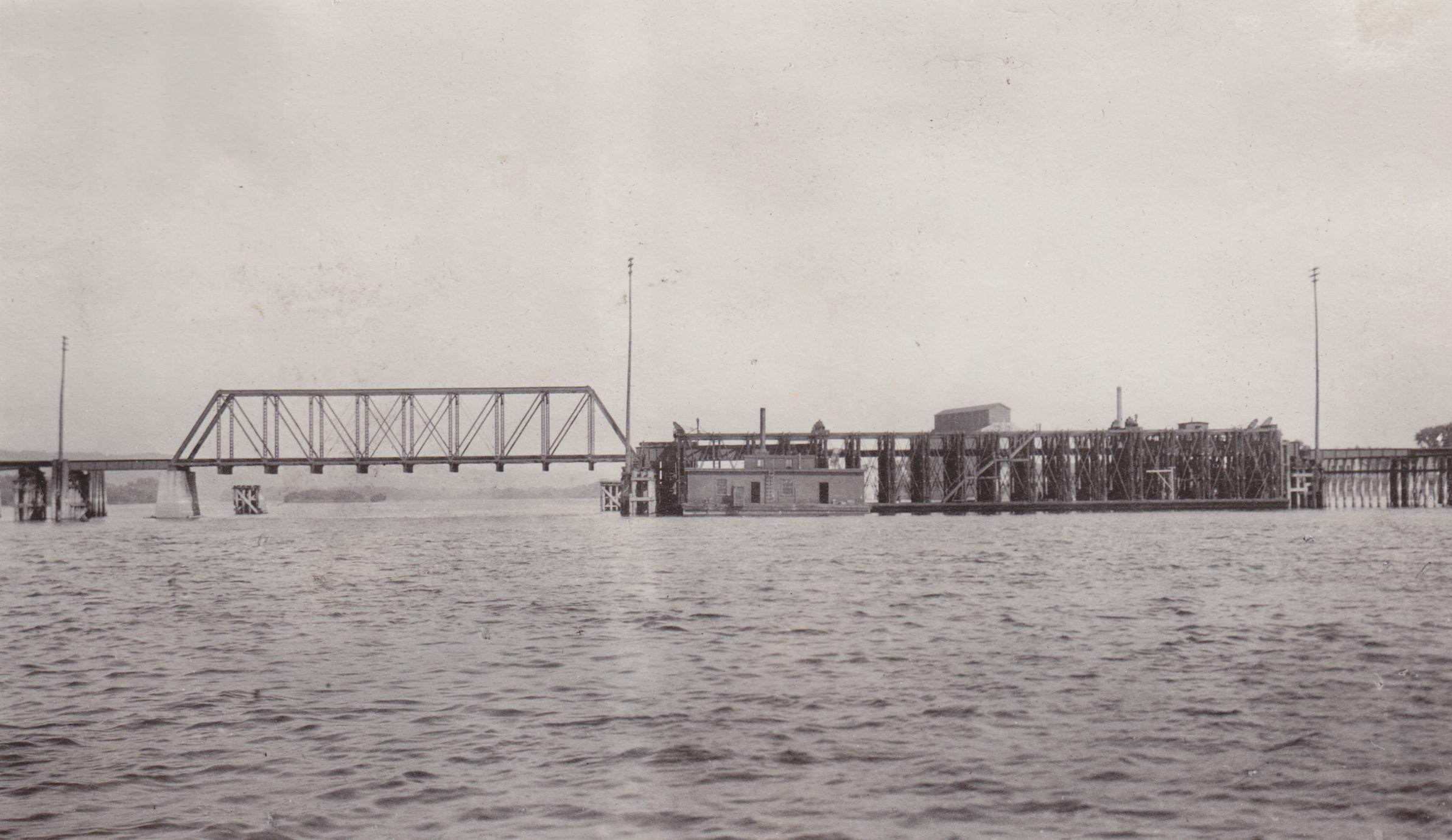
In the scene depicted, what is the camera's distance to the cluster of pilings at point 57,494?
314ft

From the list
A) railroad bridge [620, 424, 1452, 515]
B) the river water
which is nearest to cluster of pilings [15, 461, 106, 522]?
railroad bridge [620, 424, 1452, 515]

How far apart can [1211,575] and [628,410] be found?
6278 cm

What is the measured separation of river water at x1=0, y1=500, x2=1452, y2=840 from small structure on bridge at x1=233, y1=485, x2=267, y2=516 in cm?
9124

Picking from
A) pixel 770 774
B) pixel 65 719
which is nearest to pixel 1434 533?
pixel 770 774

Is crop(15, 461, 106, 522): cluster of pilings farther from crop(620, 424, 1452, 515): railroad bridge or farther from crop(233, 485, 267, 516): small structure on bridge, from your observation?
crop(620, 424, 1452, 515): railroad bridge

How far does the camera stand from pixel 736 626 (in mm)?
20812

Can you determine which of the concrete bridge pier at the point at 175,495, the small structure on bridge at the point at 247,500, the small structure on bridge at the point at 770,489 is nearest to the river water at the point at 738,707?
the small structure on bridge at the point at 770,489

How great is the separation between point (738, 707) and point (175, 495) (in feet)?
324

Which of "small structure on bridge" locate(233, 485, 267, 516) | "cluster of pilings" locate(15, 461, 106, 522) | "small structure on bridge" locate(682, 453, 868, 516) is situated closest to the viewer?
"small structure on bridge" locate(682, 453, 868, 516)

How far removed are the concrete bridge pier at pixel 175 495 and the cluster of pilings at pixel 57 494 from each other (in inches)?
263

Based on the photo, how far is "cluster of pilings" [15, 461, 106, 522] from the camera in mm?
95625

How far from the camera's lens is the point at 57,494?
313ft

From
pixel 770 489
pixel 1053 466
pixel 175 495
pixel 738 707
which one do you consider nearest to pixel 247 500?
pixel 175 495

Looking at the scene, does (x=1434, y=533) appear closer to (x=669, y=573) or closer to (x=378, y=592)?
(x=669, y=573)
